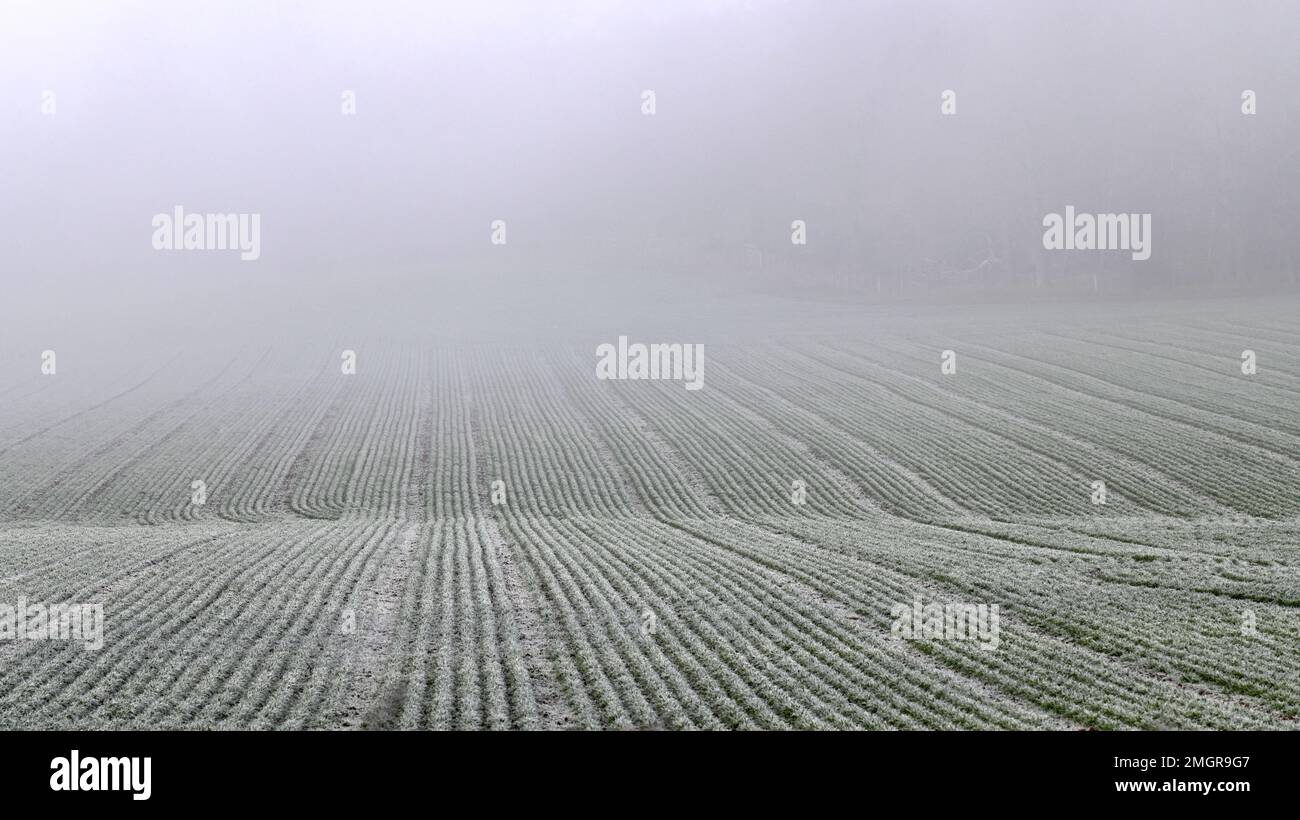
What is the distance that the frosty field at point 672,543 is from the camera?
13.4m

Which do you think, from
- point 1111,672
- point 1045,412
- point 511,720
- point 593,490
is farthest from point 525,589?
point 1045,412

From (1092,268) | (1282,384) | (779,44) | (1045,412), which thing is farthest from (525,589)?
(779,44)

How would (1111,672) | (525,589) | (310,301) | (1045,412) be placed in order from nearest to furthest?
1. (1111,672)
2. (525,589)
3. (1045,412)
4. (310,301)

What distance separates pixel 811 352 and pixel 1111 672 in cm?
5134

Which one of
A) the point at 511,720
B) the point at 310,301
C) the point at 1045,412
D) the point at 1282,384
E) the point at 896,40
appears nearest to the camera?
the point at 511,720

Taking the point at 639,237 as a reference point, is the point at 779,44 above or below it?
above

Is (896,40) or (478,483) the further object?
(896,40)

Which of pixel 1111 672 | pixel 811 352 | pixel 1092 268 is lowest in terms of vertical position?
pixel 1111 672

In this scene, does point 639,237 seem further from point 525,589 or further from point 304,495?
point 525,589

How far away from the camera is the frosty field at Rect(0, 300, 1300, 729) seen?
43.9 feet

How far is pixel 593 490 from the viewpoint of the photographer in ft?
110

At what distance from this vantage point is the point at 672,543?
24.7 metres

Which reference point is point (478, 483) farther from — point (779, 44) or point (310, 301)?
point (779, 44)

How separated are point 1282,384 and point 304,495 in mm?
38700
